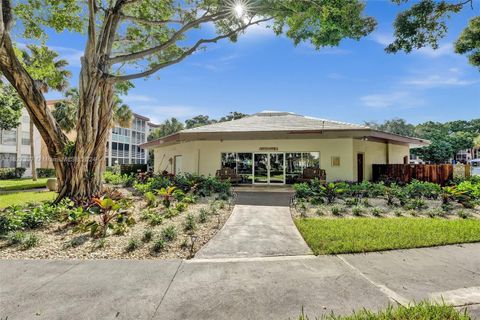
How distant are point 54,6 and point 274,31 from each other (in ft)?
25.8

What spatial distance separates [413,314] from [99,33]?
10940mm

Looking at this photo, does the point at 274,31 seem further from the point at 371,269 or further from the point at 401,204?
the point at 371,269

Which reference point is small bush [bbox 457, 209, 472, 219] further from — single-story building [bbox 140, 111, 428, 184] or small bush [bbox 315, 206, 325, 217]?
single-story building [bbox 140, 111, 428, 184]

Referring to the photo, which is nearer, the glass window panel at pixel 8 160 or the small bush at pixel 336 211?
the small bush at pixel 336 211

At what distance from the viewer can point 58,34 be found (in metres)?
10.0

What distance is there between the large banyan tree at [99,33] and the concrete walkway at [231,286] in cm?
473

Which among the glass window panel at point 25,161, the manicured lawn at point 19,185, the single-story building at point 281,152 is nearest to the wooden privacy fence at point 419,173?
the single-story building at point 281,152

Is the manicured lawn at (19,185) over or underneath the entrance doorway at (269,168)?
underneath

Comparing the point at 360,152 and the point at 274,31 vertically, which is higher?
the point at 274,31

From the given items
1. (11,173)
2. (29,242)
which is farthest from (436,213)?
(11,173)

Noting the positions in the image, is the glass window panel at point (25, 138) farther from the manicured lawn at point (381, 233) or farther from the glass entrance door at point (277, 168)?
the manicured lawn at point (381, 233)

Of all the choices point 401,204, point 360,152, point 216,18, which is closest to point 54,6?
point 216,18

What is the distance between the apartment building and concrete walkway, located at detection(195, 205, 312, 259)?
32.1 m

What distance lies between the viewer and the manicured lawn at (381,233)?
4914 millimetres
